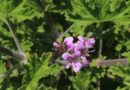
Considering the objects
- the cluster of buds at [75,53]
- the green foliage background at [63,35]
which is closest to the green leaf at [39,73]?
the green foliage background at [63,35]

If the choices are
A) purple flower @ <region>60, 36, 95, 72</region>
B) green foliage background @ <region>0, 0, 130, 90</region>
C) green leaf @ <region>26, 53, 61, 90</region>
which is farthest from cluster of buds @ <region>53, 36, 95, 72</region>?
green leaf @ <region>26, 53, 61, 90</region>

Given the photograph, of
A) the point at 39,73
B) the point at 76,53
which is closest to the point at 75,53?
the point at 76,53

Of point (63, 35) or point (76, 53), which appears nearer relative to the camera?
point (76, 53)

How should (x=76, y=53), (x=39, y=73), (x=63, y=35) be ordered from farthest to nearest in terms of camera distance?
(x=63, y=35), (x=76, y=53), (x=39, y=73)

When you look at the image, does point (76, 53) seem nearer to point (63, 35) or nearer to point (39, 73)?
point (39, 73)

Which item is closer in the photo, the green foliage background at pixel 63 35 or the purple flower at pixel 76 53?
the green foliage background at pixel 63 35

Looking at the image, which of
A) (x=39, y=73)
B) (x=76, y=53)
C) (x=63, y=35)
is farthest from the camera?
(x=63, y=35)

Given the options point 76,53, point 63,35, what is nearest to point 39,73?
point 76,53

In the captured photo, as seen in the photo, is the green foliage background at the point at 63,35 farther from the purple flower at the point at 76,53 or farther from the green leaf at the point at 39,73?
the purple flower at the point at 76,53
